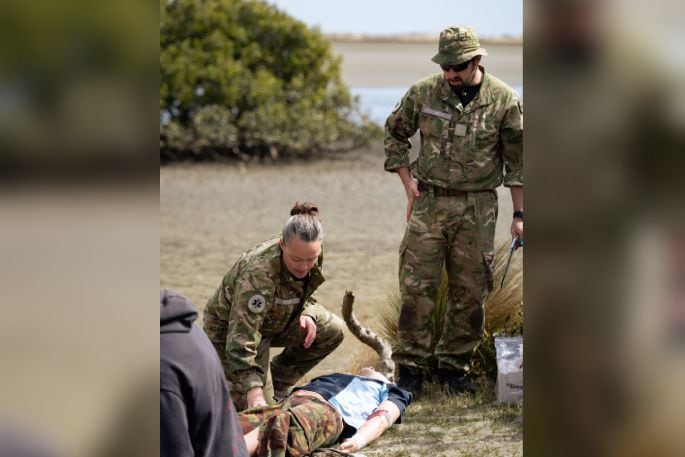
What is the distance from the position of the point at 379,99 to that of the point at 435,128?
2117 centimetres

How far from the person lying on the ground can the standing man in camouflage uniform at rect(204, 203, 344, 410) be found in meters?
0.19

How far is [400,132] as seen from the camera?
5.67m

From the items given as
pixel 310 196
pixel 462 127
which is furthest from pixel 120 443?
pixel 310 196

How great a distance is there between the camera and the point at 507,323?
5.94 metres

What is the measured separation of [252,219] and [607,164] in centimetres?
1065

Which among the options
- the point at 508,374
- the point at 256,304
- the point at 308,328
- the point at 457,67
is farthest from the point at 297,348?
the point at 457,67

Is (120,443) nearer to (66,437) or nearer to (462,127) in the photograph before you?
(66,437)

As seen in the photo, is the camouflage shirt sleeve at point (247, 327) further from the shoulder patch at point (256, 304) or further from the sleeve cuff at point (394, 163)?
the sleeve cuff at point (394, 163)

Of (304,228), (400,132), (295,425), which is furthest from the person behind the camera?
(400,132)

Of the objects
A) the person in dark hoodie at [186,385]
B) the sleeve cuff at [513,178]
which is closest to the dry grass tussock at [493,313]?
the sleeve cuff at [513,178]

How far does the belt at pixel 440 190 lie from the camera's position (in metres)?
5.40

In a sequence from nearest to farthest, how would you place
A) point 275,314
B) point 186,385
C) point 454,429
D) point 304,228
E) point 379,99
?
point 186,385, point 304,228, point 454,429, point 275,314, point 379,99

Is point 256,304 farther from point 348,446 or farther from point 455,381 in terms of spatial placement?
point 455,381

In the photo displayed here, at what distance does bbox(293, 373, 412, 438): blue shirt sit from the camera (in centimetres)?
470
